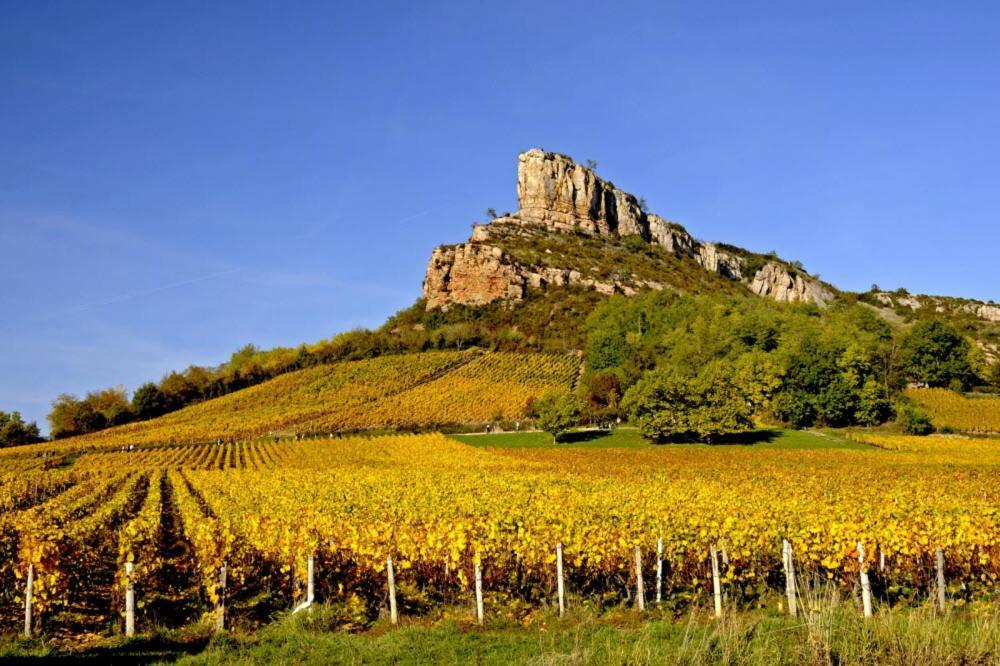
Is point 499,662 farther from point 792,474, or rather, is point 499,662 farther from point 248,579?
point 792,474

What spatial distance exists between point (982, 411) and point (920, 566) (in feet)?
218

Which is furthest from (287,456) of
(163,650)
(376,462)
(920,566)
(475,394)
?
(920,566)

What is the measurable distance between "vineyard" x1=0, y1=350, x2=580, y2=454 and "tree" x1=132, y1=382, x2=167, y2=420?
6.62m

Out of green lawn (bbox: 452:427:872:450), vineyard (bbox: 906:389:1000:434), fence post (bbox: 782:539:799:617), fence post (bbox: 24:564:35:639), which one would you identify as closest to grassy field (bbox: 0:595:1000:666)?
fence post (bbox: 782:539:799:617)

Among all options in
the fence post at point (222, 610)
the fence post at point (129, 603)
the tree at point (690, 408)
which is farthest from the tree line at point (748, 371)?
the fence post at point (129, 603)

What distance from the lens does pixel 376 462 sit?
49406 mm

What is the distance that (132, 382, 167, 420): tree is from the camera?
10486cm

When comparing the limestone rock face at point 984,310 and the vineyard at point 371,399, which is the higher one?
the limestone rock face at point 984,310

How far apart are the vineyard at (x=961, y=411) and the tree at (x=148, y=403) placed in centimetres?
10596

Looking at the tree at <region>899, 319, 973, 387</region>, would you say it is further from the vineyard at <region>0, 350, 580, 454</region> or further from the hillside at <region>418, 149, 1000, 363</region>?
the vineyard at <region>0, 350, 580, 454</region>

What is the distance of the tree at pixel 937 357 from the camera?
270ft

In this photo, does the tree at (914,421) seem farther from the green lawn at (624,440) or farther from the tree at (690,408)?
the tree at (690,408)

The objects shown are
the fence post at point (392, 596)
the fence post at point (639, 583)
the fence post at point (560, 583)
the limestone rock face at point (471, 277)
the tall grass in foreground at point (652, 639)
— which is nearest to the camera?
the tall grass in foreground at point (652, 639)

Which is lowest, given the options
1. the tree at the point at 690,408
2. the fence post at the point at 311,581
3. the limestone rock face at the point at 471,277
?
the fence post at the point at 311,581
